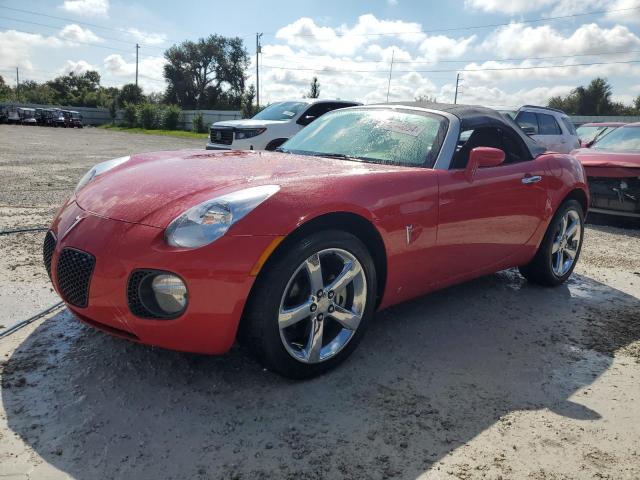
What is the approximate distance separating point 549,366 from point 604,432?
0.63 m

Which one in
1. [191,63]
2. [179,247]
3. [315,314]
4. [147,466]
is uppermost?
[191,63]

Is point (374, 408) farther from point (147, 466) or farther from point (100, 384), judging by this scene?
point (100, 384)

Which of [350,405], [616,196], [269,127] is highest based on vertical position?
[269,127]

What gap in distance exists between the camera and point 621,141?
27.3ft

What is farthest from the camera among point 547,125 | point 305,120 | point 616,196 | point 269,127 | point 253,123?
point 547,125

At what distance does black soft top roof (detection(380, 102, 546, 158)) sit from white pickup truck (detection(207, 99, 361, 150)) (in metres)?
5.74

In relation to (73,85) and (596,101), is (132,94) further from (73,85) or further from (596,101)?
(596,101)

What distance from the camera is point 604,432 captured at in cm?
233

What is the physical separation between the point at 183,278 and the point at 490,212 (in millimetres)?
2133

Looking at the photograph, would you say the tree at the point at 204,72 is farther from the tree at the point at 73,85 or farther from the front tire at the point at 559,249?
the front tire at the point at 559,249

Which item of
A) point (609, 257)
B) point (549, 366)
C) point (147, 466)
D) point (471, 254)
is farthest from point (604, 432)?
point (609, 257)

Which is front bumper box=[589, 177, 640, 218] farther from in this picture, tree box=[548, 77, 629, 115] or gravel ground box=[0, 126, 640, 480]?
tree box=[548, 77, 629, 115]

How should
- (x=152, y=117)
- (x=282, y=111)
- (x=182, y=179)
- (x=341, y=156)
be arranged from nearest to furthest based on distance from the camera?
1. (x=182, y=179)
2. (x=341, y=156)
3. (x=282, y=111)
4. (x=152, y=117)

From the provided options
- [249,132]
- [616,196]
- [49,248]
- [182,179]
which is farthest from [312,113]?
[49,248]
